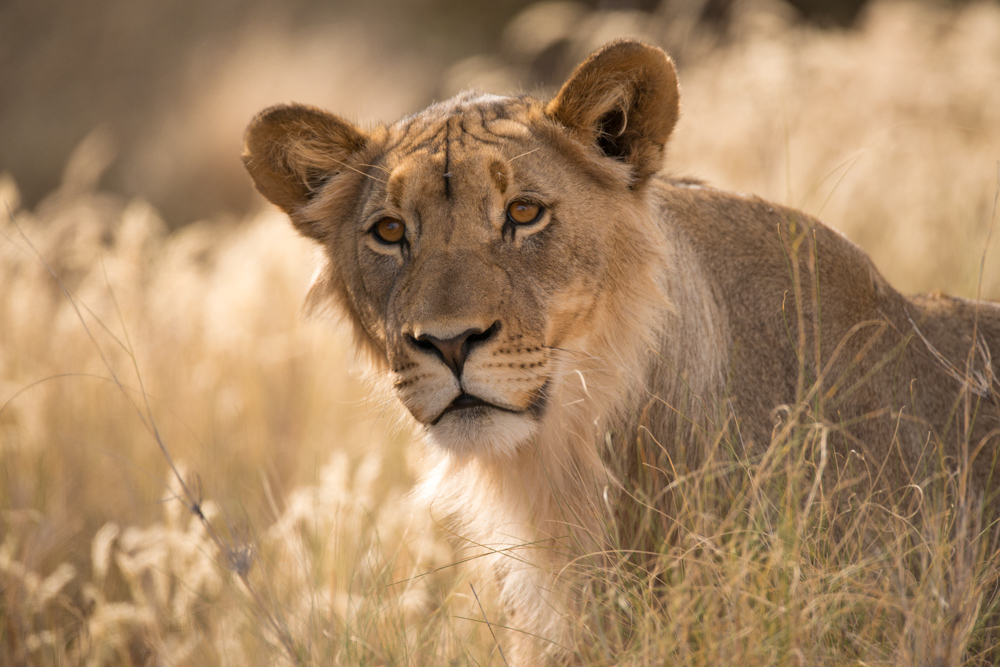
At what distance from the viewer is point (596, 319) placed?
2.99 m

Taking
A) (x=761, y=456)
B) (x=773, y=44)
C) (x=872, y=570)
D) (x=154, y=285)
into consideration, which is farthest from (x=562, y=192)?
(x=773, y=44)

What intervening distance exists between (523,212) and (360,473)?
225 centimetres

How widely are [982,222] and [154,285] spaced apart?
22.3ft

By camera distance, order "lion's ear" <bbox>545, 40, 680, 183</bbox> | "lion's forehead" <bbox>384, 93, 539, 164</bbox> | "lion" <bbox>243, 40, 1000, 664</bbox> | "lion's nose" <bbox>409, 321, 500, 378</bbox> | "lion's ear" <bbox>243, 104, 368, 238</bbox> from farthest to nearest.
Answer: "lion's ear" <bbox>243, 104, 368, 238</bbox>, "lion's forehead" <bbox>384, 93, 539, 164</bbox>, "lion's ear" <bbox>545, 40, 680, 183</bbox>, "lion" <bbox>243, 40, 1000, 664</bbox>, "lion's nose" <bbox>409, 321, 500, 378</bbox>

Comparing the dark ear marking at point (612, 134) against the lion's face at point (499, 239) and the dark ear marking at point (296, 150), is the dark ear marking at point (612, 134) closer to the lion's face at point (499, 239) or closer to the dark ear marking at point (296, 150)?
the lion's face at point (499, 239)

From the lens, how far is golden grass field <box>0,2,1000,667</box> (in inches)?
97.2

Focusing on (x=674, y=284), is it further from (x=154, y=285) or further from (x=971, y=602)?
(x=154, y=285)

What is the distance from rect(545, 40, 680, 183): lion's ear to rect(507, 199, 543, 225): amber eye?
0.35m

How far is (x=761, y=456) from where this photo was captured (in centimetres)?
271

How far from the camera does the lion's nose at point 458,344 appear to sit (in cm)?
262

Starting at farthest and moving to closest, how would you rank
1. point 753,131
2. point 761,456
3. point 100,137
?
1. point 100,137
2. point 753,131
3. point 761,456

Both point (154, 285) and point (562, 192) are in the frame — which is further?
point (154, 285)

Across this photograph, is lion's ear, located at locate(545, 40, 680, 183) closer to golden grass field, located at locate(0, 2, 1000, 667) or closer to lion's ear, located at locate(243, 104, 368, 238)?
golden grass field, located at locate(0, 2, 1000, 667)

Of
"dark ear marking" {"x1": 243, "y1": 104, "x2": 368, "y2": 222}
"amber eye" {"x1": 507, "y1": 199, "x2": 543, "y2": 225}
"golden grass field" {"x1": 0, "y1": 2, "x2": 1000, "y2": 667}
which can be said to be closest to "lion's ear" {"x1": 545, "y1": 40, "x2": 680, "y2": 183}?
"amber eye" {"x1": 507, "y1": 199, "x2": 543, "y2": 225}
